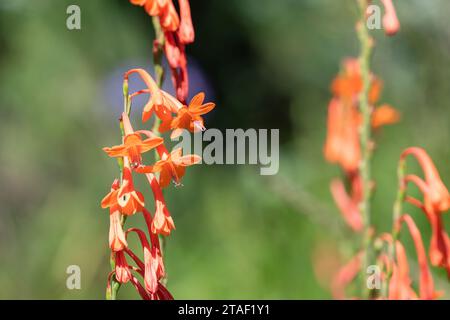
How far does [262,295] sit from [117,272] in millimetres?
1820

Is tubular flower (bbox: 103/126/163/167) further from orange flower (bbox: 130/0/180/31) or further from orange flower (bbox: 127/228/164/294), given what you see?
orange flower (bbox: 130/0/180/31)

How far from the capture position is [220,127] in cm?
505

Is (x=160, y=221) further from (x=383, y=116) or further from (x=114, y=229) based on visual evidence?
(x=383, y=116)

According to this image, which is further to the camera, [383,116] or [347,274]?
[383,116]

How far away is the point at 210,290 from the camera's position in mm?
3539

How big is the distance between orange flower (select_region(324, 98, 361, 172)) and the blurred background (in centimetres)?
23

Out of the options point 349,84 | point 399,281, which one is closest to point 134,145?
point 399,281

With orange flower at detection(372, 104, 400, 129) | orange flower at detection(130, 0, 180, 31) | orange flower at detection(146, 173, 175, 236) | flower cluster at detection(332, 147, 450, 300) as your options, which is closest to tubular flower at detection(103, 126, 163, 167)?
orange flower at detection(146, 173, 175, 236)

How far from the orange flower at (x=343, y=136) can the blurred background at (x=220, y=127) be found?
225 millimetres

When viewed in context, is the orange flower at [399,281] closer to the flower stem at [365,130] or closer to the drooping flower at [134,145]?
the flower stem at [365,130]

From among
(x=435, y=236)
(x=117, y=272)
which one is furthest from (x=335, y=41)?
(x=117, y=272)

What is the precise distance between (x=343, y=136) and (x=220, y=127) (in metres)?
2.37

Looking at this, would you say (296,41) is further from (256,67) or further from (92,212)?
(92,212)

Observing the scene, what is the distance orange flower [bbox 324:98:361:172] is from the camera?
266 cm
